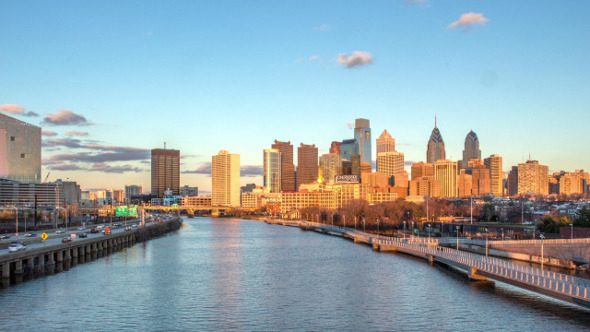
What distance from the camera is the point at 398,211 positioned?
15062 centimetres

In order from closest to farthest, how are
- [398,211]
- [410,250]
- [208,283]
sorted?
[208,283]
[410,250]
[398,211]

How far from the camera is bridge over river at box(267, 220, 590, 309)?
3888 centimetres

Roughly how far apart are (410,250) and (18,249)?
172ft

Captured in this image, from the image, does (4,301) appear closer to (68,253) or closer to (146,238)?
(68,253)

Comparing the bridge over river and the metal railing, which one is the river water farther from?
the metal railing

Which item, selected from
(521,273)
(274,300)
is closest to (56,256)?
(274,300)

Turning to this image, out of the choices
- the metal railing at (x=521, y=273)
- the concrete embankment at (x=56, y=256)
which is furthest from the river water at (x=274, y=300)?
the concrete embankment at (x=56, y=256)

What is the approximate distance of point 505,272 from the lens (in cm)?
A: 4712

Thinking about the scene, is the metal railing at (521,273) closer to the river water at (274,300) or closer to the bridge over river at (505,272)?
the bridge over river at (505,272)

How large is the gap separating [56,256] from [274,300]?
1564 inches

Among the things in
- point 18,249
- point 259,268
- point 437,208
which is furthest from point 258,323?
point 437,208

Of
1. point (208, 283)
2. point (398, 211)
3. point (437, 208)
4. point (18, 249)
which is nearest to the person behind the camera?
point (208, 283)

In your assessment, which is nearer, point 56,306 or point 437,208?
point 56,306

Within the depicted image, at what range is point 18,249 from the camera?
60.2 meters
